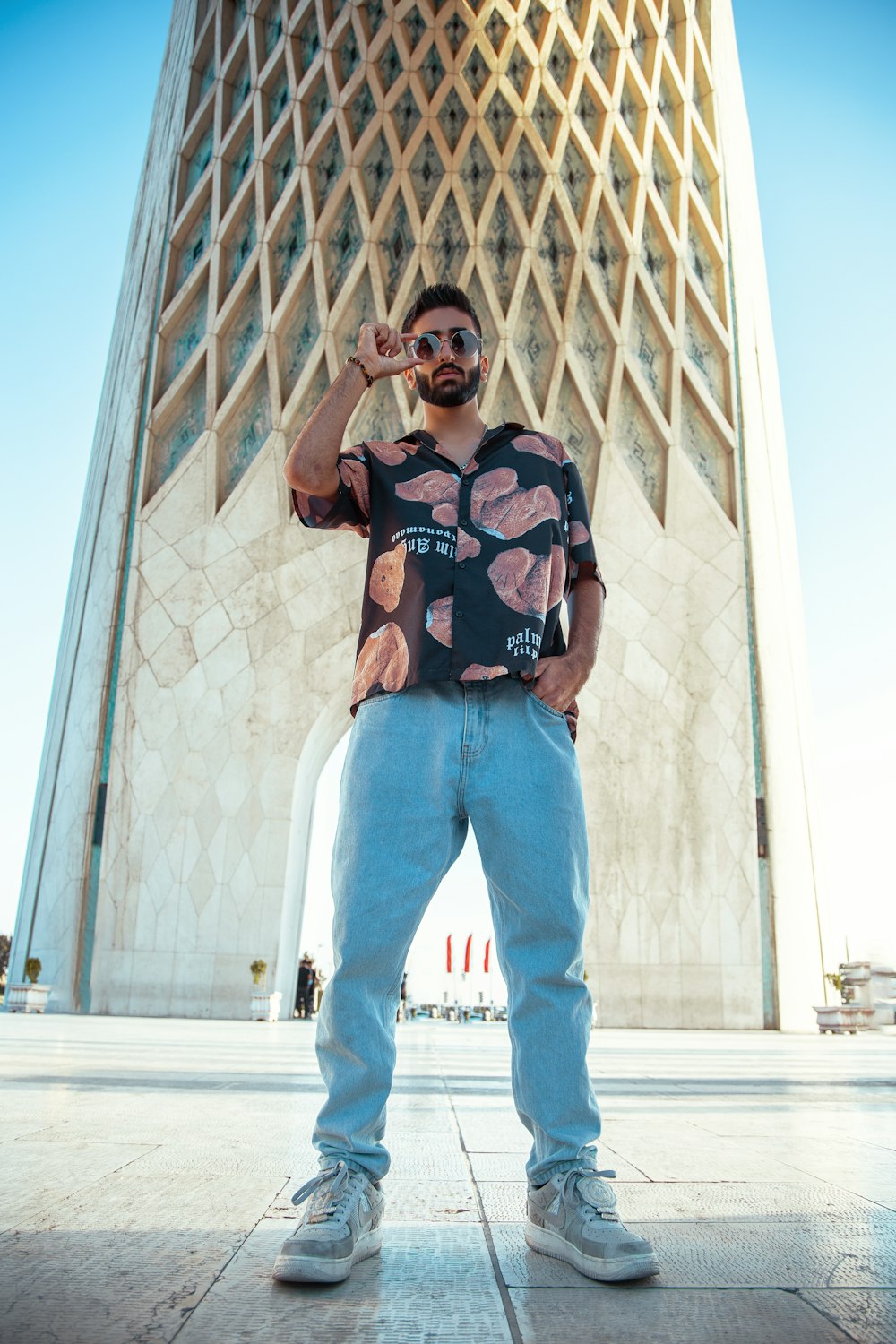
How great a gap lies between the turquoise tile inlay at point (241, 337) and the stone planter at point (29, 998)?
8391 mm

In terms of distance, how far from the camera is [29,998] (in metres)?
12.0

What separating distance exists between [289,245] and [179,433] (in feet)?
10.8

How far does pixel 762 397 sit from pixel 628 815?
23.8 feet

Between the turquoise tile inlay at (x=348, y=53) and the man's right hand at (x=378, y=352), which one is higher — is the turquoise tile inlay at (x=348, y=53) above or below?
above

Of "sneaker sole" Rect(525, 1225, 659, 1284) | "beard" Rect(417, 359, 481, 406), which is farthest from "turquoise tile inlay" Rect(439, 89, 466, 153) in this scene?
"sneaker sole" Rect(525, 1225, 659, 1284)

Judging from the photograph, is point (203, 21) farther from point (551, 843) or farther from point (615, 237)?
point (551, 843)

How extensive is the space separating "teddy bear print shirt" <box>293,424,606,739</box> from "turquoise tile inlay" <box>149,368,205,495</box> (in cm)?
1288

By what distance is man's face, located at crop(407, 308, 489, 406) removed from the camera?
2055 millimetres

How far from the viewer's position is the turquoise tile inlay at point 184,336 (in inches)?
582

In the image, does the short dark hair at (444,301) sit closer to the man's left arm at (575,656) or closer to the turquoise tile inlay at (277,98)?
the man's left arm at (575,656)

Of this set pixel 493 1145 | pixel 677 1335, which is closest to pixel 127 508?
pixel 493 1145

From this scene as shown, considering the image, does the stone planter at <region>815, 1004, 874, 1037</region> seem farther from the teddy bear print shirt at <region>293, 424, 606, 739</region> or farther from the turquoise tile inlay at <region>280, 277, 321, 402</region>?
the teddy bear print shirt at <region>293, 424, 606, 739</region>

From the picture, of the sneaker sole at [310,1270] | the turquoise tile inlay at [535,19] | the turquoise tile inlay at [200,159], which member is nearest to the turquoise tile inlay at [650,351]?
the turquoise tile inlay at [535,19]

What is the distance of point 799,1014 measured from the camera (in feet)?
40.9
